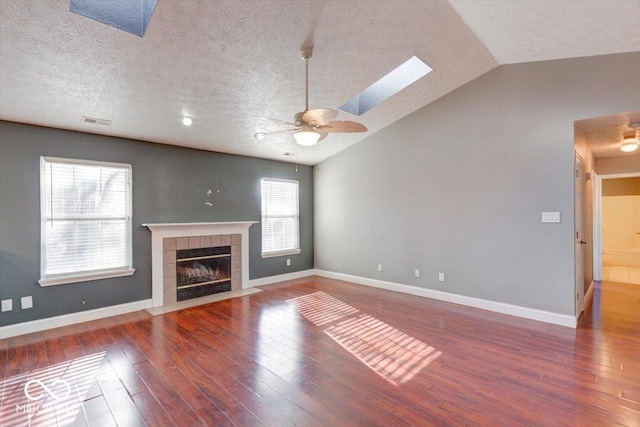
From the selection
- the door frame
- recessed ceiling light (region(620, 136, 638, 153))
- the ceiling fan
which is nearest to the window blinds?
the ceiling fan

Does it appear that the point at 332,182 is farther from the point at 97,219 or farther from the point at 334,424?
the point at 334,424

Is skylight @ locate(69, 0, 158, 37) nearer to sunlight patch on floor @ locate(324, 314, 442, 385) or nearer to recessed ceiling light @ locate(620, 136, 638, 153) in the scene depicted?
sunlight patch on floor @ locate(324, 314, 442, 385)

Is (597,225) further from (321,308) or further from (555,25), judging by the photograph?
(321,308)

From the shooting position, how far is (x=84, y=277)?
159 inches

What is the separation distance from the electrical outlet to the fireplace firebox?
1730mm

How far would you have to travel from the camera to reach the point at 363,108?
475cm

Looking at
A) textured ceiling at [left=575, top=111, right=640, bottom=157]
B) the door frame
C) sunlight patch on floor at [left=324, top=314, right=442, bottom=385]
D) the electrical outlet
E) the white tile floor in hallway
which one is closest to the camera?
sunlight patch on floor at [left=324, top=314, right=442, bottom=385]

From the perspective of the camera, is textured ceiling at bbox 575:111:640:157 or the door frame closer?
textured ceiling at bbox 575:111:640:157

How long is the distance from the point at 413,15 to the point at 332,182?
3.92 meters

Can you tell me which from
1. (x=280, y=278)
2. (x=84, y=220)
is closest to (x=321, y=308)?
(x=280, y=278)

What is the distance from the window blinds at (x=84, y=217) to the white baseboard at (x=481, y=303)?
4129 millimetres

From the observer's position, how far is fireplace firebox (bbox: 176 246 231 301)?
5020mm

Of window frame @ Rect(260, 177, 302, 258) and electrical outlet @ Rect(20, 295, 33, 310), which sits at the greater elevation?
window frame @ Rect(260, 177, 302, 258)

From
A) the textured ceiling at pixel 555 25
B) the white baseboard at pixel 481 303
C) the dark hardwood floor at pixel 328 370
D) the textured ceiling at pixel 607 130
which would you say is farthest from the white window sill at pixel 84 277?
the textured ceiling at pixel 607 130
